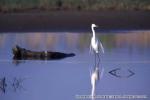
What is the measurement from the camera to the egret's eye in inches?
566

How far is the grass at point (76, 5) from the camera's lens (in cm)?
2286

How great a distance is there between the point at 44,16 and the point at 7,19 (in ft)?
3.18

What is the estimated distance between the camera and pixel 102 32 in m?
20.8

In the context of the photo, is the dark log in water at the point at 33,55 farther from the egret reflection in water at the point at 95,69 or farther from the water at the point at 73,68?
the egret reflection in water at the point at 95,69

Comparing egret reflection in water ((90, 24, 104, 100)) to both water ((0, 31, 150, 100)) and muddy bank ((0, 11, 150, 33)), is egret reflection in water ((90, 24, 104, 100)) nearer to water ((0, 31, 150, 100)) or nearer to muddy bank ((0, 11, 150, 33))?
water ((0, 31, 150, 100))

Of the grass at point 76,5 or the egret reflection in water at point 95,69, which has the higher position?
the grass at point 76,5

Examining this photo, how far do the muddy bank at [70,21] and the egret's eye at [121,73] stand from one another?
247 inches

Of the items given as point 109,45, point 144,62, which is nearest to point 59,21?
point 109,45

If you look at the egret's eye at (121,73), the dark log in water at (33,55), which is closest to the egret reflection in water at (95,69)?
the egret's eye at (121,73)

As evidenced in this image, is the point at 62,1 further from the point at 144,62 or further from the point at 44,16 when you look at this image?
the point at 144,62

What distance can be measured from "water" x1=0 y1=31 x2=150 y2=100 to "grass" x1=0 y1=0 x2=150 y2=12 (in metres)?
2.59

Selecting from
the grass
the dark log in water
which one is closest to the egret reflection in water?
the dark log in water

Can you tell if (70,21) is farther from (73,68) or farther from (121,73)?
(121,73)

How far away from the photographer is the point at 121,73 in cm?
1463
